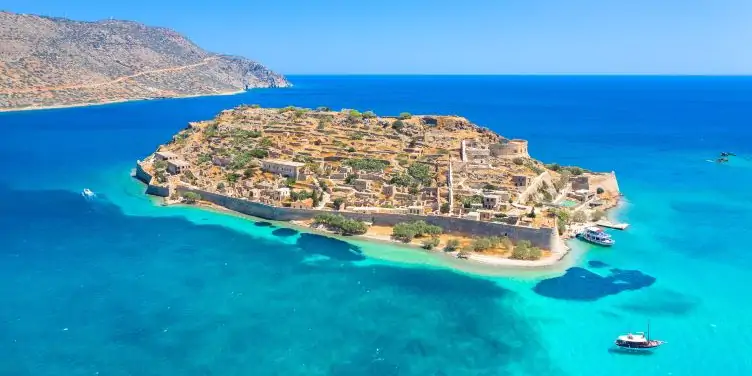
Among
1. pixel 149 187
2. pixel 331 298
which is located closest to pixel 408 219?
pixel 331 298

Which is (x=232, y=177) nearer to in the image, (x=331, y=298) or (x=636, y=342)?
(x=331, y=298)

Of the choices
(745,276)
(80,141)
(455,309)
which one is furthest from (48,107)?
(745,276)

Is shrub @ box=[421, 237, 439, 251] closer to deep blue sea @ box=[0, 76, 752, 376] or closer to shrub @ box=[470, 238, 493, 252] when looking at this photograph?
deep blue sea @ box=[0, 76, 752, 376]

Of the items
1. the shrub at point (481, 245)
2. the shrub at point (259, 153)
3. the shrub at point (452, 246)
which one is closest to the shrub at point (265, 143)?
the shrub at point (259, 153)

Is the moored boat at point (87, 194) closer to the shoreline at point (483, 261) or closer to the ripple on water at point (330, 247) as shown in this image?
the ripple on water at point (330, 247)

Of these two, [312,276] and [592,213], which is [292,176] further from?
[592,213]

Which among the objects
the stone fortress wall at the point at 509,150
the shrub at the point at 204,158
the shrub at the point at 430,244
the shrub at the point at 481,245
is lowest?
the shrub at the point at 430,244
